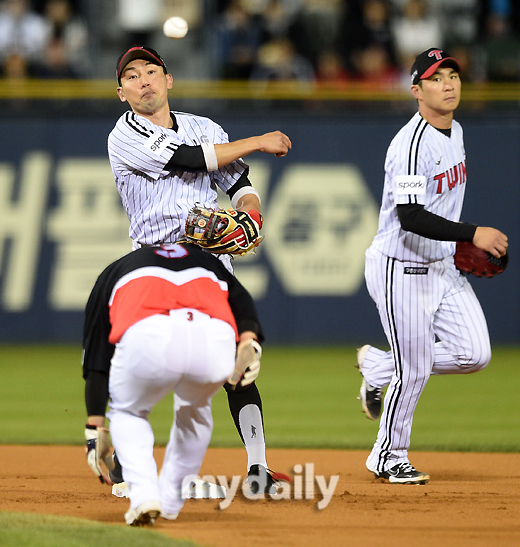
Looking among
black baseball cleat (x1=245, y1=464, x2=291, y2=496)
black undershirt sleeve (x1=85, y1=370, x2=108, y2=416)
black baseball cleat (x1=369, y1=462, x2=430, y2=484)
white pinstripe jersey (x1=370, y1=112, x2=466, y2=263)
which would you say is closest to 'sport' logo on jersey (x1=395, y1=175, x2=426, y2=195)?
white pinstripe jersey (x1=370, y1=112, x2=466, y2=263)

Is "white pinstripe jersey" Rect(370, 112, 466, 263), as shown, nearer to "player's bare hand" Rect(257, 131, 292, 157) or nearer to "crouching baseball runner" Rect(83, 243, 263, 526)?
"player's bare hand" Rect(257, 131, 292, 157)

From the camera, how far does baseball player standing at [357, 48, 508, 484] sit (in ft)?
15.5

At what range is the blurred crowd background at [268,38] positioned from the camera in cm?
1206

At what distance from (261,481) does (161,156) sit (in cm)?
153

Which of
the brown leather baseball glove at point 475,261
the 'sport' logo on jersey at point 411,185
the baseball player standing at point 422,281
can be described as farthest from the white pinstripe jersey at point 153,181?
the brown leather baseball glove at point 475,261

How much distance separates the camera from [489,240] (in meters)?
4.41

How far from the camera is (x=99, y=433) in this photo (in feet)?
10.9

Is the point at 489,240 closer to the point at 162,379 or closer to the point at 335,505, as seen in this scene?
the point at 335,505

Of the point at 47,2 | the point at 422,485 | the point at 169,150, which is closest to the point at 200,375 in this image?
the point at 169,150

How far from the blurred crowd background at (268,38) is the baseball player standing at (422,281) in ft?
24.2

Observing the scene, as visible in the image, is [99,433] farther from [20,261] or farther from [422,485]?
[20,261]

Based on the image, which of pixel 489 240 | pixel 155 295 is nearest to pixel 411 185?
pixel 489 240

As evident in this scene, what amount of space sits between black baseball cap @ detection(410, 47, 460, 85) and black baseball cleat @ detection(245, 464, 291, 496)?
2091mm

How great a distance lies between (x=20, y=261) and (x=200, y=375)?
28.0ft
